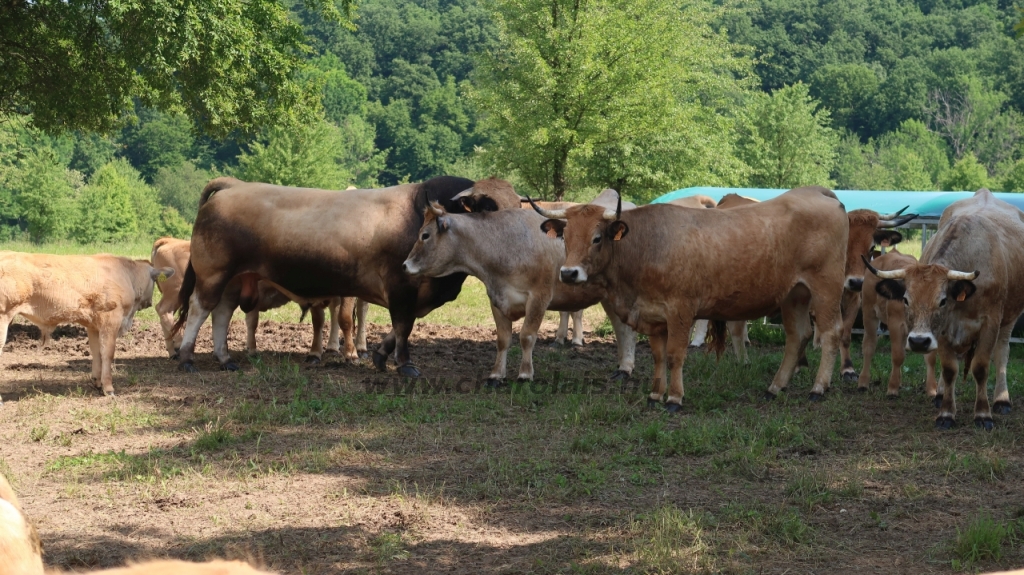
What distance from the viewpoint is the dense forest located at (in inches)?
1223

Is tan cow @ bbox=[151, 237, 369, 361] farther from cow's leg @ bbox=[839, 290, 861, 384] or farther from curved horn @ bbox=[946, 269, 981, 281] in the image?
curved horn @ bbox=[946, 269, 981, 281]

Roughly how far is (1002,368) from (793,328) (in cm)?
201

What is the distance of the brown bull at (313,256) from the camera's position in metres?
11.6

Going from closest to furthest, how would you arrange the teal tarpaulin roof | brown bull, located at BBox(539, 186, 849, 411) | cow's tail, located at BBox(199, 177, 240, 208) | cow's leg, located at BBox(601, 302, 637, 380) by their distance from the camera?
brown bull, located at BBox(539, 186, 849, 411), cow's leg, located at BBox(601, 302, 637, 380), cow's tail, located at BBox(199, 177, 240, 208), the teal tarpaulin roof

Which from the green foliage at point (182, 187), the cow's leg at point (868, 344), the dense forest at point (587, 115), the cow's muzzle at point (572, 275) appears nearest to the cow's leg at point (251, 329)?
the cow's muzzle at point (572, 275)

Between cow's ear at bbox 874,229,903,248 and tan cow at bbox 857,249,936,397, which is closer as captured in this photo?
tan cow at bbox 857,249,936,397

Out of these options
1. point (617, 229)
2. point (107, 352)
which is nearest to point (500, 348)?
point (617, 229)

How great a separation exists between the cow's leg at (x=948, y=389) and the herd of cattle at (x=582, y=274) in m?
0.01

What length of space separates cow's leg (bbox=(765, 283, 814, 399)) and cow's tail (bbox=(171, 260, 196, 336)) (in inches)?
271

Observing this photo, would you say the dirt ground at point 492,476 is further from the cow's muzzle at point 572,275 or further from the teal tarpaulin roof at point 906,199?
the teal tarpaulin roof at point 906,199

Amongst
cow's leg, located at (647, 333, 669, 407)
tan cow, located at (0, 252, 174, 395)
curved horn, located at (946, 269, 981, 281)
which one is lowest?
cow's leg, located at (647, 333, 669, 407)

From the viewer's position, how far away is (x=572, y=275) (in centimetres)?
939

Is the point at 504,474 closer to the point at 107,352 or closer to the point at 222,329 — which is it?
the point at 107,352

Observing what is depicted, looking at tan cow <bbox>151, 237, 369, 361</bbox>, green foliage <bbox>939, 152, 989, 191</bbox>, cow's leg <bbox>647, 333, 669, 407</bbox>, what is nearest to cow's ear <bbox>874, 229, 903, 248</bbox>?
cow's leg <bbox>647, 333, 669, 407</bbox>
